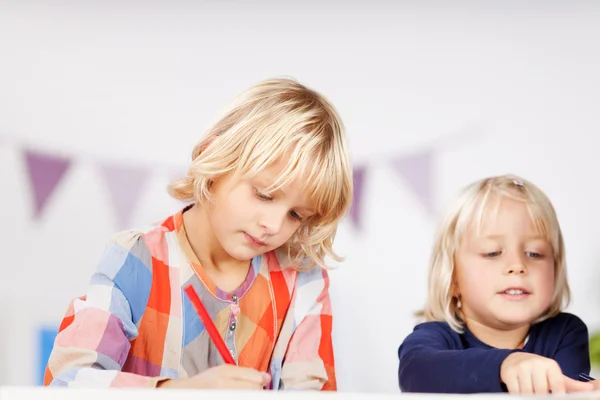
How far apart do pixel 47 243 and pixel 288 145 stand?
1.51 meters

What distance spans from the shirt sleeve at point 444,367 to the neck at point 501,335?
9 cm

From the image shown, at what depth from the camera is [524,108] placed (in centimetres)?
266

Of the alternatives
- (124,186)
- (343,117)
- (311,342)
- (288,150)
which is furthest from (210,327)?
(343,117)

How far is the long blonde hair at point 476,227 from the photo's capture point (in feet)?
4.54

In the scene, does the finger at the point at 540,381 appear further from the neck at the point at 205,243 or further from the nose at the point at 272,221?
the neck at the point at 205,243

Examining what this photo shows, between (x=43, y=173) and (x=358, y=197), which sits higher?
(x=43, y=173)

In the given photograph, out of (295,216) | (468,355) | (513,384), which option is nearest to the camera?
(513,384)

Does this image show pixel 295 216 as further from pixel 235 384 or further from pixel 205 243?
pixel 235 384

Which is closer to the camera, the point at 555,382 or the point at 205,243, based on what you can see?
the point at 555,382

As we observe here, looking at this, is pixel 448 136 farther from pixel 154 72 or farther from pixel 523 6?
pixel 154 72

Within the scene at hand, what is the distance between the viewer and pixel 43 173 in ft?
8.22

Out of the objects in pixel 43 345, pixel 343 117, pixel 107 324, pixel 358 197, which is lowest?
pixel 43 345

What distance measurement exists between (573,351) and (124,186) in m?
1.57

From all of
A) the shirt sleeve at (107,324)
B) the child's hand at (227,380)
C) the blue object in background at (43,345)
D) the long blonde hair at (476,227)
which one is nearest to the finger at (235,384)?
the child's hand at (227,380)
